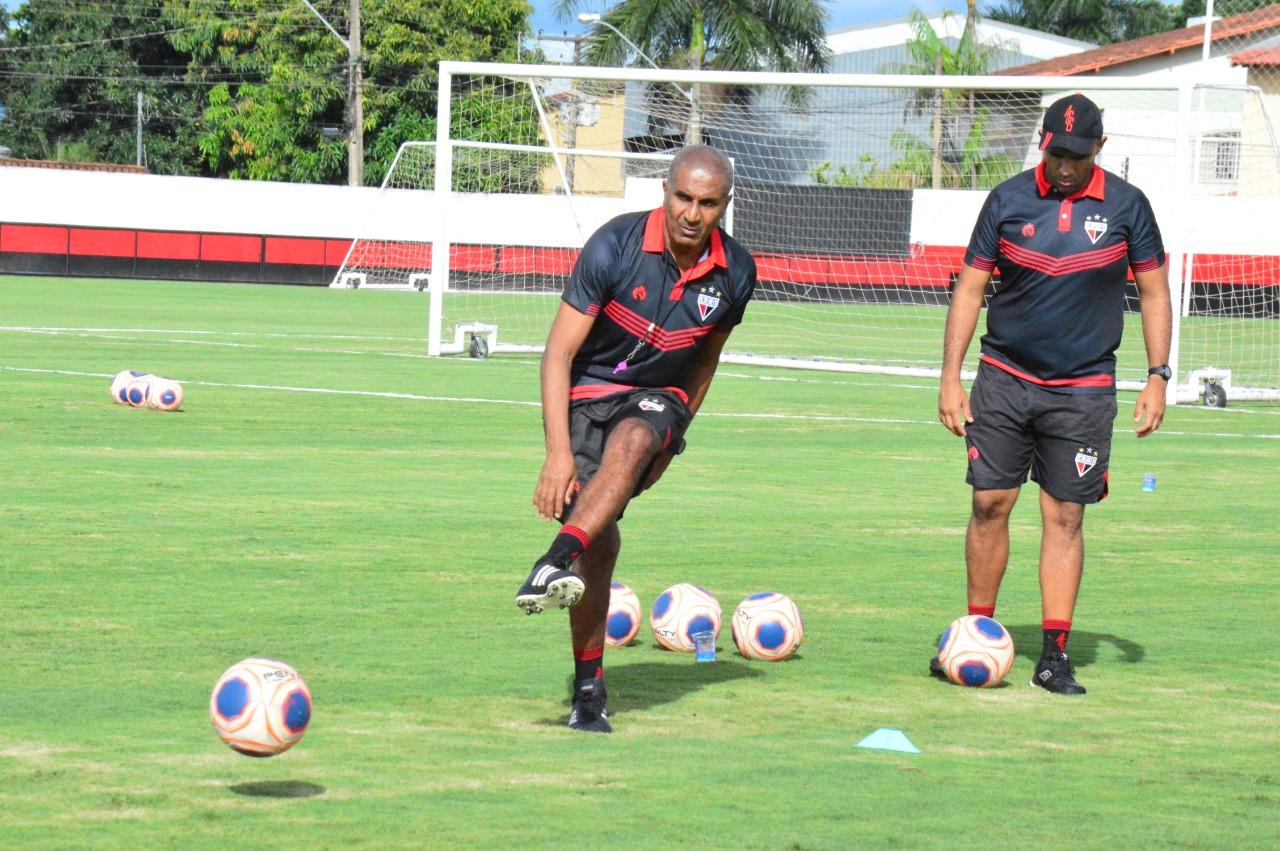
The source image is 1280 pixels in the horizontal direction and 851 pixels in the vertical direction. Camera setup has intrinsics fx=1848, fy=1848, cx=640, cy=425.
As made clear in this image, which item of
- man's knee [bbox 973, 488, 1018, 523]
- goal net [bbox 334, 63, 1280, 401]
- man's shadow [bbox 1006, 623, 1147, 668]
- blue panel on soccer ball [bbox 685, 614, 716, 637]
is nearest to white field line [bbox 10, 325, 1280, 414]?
goal net [bbox 334, 63, 1280, 401]

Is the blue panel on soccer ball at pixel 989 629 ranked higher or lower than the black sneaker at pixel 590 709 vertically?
higher

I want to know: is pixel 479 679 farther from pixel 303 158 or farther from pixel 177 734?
pixel 303 158

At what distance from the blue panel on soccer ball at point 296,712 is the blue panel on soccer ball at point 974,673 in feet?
8.52

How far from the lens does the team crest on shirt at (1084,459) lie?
6.86 m

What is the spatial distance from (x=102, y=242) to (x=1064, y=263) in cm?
4466

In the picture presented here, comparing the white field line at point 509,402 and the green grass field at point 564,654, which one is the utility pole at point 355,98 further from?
the green grass field at point 564,654

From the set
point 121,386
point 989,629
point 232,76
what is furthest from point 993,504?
point 232,76

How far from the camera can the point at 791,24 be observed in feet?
177

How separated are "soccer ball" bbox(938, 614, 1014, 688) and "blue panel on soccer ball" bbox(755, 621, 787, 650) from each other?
605 millimetres

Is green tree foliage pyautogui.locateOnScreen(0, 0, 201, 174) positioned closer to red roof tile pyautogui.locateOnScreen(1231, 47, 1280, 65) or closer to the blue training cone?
red roof tile pyautogui.locateOnScreen(1231, 47, 1280, 65)

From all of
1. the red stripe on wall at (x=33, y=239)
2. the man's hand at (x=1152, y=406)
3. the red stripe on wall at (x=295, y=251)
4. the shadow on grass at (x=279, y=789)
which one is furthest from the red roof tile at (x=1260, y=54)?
the shadow on grass at (x=279, y=789)

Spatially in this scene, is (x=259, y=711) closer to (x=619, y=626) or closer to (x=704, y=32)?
(x=619, y=626)

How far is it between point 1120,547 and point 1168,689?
3.51 meters

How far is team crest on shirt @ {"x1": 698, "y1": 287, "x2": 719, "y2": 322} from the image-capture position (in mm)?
5965
